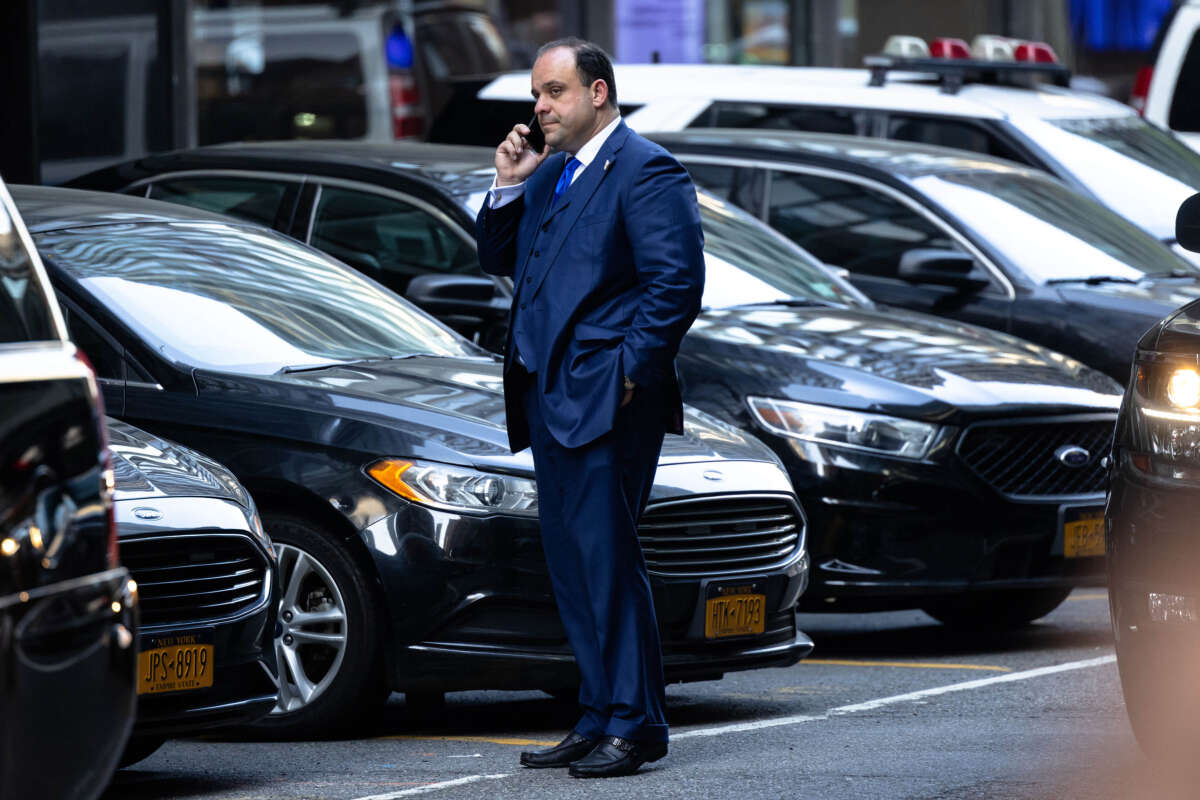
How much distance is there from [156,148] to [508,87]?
6.30ft

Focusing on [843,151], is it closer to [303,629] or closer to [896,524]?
[896,524]

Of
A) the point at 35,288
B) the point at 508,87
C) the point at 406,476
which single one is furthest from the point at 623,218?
the point at 508,87

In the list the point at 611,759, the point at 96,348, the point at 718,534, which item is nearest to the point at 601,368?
the point at 611,759

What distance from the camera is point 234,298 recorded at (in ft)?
25.6

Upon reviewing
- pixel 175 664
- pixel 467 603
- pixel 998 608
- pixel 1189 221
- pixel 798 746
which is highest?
pixel 1189 221

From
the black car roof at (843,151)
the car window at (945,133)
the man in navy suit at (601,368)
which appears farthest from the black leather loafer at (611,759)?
the car window at (945,133)

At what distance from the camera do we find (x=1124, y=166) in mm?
12953

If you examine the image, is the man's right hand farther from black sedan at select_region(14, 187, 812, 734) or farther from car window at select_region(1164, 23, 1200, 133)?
car window at select_region(1164, 23, 1200, 133)

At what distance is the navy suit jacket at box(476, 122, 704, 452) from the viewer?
6.28m

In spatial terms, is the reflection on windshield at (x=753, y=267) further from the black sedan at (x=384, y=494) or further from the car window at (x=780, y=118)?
the car window at (x=780, y=118)

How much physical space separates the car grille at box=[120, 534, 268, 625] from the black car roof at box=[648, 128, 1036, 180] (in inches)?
208

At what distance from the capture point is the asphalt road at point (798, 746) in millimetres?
6293

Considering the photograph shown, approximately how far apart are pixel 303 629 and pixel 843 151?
4849mm

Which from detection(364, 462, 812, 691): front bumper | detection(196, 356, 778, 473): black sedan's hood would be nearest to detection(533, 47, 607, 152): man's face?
detection(196, 356, 778, 473): black sedan's hood
